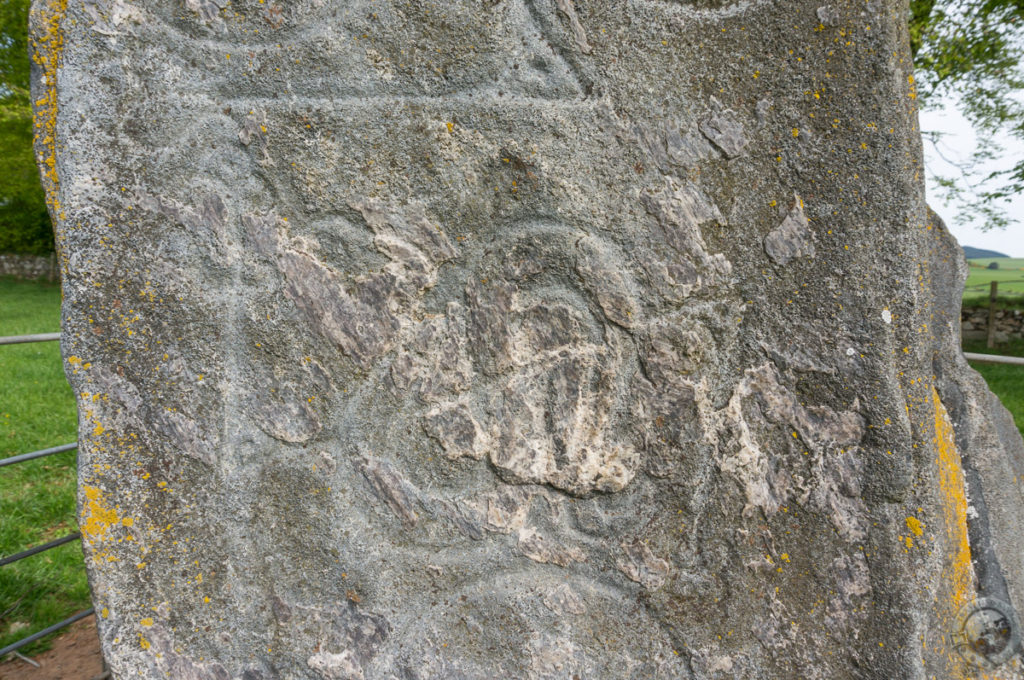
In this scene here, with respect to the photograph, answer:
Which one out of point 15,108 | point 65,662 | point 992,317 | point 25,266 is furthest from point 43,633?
point 25,266

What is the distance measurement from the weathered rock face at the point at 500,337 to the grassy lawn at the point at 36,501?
1657 mm

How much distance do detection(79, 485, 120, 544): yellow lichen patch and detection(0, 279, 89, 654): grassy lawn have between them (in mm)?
1530

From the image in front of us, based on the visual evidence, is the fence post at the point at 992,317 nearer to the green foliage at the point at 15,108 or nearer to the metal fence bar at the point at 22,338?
the metal fence bar at the point at 22,338

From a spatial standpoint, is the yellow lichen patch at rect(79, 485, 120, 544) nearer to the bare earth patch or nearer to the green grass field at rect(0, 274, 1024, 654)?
the bare earth patch

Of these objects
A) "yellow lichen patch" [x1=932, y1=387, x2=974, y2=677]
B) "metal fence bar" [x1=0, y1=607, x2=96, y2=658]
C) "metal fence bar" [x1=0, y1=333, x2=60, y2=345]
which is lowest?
"metal fence bar" [x1=0, y1=607, x2=96, y2=658]

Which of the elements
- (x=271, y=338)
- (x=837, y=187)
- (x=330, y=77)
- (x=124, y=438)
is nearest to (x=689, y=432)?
(x=837, y=187)

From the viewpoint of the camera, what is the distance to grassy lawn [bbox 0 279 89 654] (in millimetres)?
2598

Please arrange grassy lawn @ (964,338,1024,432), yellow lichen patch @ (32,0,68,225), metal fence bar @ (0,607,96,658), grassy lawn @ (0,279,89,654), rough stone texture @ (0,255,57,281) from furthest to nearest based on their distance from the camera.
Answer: rough stone texture @ (0,255,57,281) < grassy lawn @ (964,338,1024,432) < grassy lawn @ (0,279,89,654) < metal fence bar @ (0,607,96,658) < yellow lichen patch @ (32,0,68,225)

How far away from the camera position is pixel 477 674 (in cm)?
148

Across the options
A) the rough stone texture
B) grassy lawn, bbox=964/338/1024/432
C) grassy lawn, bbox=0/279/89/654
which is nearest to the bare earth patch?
grassy lawn, bbox=0/279/89/654

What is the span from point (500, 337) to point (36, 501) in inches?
119

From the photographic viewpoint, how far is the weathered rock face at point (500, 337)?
1.39 meters

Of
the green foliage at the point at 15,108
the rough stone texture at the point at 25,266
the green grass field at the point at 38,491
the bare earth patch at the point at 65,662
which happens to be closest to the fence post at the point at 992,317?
the green grass field at the point at 38,491

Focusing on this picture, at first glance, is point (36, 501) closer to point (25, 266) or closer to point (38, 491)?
point (38, 491)
